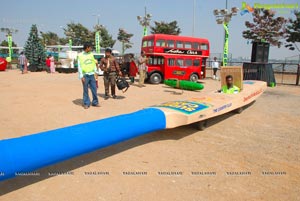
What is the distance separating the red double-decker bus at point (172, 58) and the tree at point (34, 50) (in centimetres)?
1386

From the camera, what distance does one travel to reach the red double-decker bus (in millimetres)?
13891

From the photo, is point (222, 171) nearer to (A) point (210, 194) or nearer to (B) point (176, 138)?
(A) point (210, 194)

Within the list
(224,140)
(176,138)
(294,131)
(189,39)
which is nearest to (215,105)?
(224,140)

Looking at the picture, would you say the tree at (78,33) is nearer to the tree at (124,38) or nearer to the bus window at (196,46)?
the tree at (124,38)

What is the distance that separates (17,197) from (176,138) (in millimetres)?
2830

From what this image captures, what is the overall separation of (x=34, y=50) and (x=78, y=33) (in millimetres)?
29587

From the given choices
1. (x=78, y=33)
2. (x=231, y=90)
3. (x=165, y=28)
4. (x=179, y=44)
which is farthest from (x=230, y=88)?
(x=78, y=33)

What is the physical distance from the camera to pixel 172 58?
46.0 ft

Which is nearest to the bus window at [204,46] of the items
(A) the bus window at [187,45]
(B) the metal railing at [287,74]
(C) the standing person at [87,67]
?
(A) the bus window at [187,45]

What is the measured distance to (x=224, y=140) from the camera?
4.55 meters

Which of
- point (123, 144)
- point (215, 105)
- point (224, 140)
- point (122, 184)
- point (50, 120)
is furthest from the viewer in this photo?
point (50, 120)

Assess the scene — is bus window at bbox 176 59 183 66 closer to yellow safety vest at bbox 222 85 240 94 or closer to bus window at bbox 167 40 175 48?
bus window at bbox 167 40 175 48

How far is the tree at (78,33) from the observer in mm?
50862

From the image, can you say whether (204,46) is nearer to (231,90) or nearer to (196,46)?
(196,46)
